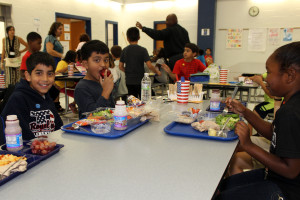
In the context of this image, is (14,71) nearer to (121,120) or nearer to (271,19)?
(121,120)

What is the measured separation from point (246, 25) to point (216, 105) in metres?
6.84

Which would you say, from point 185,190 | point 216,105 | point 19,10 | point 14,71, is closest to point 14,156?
point 185,190

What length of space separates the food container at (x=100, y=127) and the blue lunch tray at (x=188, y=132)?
318 millimetres

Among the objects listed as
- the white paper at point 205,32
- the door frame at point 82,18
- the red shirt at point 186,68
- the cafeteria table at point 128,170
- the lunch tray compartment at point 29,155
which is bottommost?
the cafeteria table at point 128,170

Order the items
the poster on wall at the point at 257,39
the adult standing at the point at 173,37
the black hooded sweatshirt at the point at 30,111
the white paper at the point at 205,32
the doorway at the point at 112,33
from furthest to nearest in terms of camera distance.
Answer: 1. the doorway at the point at 112,33
2. the white paper at the point at 205,32
3. the poster on wall at the point at 257,39
4. the adult standing at the point at 173,37
5. the black hooded sweatshirt at the point at 30,111

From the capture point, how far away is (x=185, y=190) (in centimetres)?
84

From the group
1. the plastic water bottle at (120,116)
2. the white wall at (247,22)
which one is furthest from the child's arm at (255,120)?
the white wall at (247,22)

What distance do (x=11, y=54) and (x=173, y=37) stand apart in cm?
366

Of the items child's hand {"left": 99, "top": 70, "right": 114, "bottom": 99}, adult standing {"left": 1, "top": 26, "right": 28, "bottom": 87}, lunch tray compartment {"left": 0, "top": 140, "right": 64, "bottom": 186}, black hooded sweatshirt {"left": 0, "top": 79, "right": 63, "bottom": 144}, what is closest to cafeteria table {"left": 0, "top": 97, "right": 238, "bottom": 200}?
lunch tray compartment {"left": 0, "top": 140, "right": 64, "bottom": 186}

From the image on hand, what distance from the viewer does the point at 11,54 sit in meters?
5.69

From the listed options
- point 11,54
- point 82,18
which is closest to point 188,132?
point 11,54

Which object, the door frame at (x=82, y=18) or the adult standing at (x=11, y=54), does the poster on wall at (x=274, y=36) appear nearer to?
the door frame at (x=82, y=18)

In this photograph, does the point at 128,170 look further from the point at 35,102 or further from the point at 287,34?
the point at 287,34

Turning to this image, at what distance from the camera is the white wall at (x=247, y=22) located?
7453 millimetres
